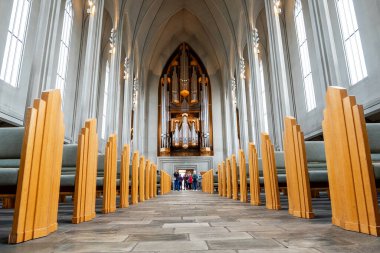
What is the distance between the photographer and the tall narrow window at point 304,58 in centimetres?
973

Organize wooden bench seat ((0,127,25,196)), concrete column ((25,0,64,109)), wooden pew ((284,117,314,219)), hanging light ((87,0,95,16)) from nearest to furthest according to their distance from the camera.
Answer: wooden pew ((284,117,314,219))
wooden bench seat ((0,127,25,196))
concrete column ((25,0,64,109))
hanging light ((87,0,95,16))

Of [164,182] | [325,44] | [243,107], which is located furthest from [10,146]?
[243,107]

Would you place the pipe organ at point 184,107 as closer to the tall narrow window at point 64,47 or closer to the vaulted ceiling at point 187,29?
the vaulted ceiling at point 187,29

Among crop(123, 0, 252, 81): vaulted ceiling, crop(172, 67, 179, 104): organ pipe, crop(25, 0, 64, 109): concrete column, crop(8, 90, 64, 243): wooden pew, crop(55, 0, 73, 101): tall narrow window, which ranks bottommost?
crop(8, 90, 64, 243): wooden pew

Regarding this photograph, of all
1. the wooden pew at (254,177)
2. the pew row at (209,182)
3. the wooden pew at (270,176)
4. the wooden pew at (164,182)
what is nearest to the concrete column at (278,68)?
the pew row at (209,182)

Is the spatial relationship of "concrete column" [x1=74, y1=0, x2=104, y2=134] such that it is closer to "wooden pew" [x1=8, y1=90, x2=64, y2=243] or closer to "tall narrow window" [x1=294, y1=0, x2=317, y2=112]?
"wooden pew" [x1=8, y1=90, x2=64, y2=243]

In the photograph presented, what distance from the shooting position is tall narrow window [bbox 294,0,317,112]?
9727 mm

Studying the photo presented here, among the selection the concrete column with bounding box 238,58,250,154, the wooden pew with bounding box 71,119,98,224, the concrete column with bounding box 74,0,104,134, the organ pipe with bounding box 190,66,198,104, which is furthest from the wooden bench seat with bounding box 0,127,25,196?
the organ pipe with bounding box 190,66,198,104

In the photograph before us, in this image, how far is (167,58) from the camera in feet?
69.1

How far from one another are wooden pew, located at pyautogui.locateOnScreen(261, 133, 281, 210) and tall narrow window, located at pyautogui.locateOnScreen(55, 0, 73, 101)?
329 inches

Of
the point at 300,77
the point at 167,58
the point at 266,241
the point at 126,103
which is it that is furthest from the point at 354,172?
the point at 167,58

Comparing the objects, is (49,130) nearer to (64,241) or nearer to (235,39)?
(64,241)

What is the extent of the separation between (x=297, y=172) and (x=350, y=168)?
0.92m

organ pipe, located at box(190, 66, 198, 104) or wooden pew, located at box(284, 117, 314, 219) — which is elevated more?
organ pipe, located at box(190, 66, 198, 104)
